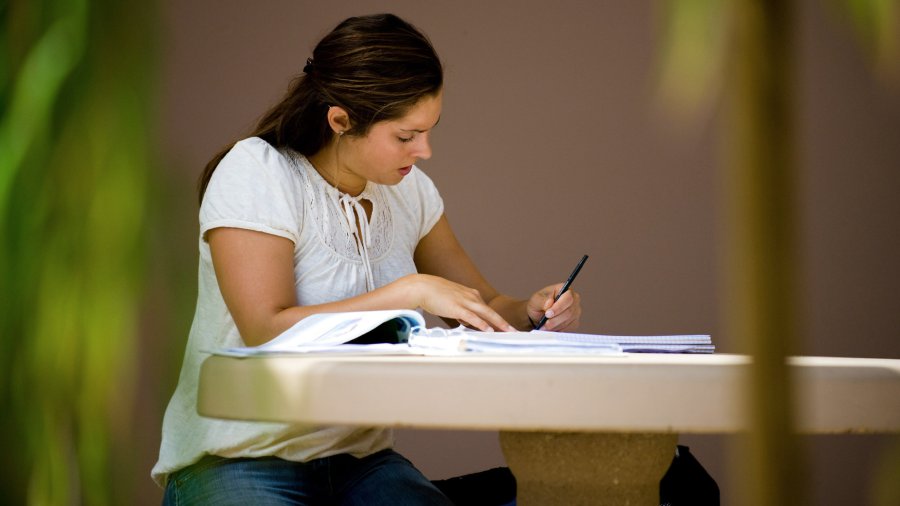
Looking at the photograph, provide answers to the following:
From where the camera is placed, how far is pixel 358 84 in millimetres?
1972

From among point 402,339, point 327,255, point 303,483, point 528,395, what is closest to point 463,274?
point 327,255

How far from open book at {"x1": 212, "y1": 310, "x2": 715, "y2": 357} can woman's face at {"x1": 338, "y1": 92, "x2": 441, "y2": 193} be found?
577 mm

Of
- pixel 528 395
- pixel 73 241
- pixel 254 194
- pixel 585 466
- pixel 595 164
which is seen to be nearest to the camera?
pixel 73 241

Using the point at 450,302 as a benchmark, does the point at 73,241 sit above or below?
above

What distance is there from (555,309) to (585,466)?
2.41 feet

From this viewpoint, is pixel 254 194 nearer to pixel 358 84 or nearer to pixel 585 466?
pixel 358 84

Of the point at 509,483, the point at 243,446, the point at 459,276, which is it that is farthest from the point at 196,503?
the point at 459,276

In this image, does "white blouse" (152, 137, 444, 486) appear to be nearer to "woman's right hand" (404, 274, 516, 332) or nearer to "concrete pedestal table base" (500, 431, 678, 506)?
"woman's right hand" (404, 274, 516, 332)

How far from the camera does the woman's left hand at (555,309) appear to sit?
1.97m

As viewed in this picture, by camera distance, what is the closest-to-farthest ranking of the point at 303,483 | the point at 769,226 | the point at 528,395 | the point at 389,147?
the point at 769,226 < the point at 528,395 < the point at 303,483 < the point at 389,147

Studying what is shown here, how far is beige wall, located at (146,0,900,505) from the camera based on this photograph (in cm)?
358

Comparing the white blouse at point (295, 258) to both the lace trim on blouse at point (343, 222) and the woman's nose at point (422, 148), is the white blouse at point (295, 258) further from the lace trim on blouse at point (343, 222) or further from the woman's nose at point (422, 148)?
the woman's nose at point (422, 148)

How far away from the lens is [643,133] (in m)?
3.60

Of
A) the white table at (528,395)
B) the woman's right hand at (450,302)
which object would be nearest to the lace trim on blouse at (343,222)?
the woman's right hand at (450,302)
